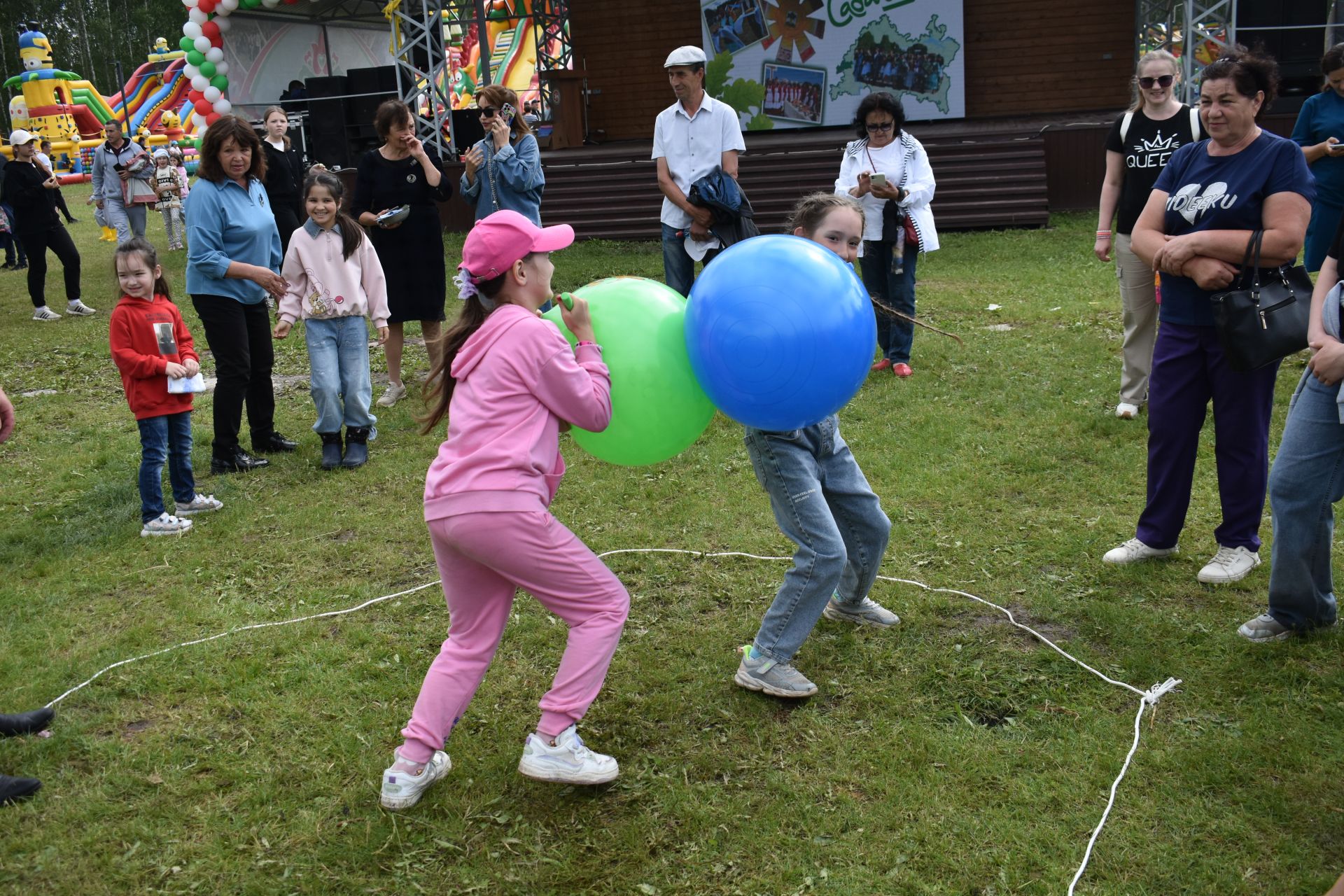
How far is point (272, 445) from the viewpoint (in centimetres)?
721

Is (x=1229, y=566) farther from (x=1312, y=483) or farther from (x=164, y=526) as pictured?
(x=164, y=526)

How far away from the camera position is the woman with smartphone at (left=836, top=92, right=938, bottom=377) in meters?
7.56

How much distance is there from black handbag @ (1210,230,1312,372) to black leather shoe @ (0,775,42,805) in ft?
14.6

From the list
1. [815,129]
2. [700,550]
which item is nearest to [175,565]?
[700,550]

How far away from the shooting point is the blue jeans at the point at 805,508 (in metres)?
3.70

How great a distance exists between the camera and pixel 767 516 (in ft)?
18.1

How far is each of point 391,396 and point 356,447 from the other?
51.6 inches

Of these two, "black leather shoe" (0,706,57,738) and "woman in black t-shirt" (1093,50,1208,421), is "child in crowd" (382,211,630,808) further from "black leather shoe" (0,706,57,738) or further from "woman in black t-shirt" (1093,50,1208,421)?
"woman in black t-shirt" (1093,50,1208,421)

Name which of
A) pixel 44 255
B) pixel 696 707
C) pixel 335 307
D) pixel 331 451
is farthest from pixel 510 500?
pixel 44 255

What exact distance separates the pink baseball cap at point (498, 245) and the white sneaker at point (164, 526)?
134 inches

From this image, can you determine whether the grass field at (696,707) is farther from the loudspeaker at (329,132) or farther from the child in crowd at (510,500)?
the loudspeaker at (329,132)

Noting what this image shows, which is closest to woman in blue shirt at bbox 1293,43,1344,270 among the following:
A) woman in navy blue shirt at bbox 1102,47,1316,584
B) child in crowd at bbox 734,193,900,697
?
woman in navy blue shirt at bbox 1102,47,1316,584

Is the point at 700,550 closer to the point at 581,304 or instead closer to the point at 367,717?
the point at 367,717

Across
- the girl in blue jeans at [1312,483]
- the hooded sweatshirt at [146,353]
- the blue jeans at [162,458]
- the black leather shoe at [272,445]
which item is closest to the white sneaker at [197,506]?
the blue jeans at [162,458]
